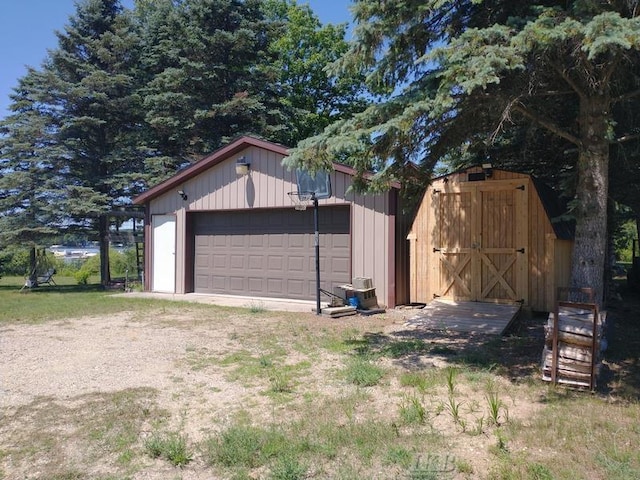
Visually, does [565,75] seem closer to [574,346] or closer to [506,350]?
[574,346]

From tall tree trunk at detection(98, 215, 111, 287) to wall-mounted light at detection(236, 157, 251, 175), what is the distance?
7.11m

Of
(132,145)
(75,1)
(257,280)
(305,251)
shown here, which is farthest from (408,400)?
(75,1)

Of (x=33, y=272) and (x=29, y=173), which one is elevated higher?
(x=29, y=173)

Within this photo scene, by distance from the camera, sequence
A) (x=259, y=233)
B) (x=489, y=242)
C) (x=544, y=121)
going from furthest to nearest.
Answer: (x=259, y=233) < (x=489, y=242) < (x=544, y=121)

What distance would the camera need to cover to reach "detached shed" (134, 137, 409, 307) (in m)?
9.80

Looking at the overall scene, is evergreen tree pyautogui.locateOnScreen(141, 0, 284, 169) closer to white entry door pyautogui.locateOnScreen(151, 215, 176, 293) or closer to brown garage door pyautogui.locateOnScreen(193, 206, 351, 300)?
white entry door pyautogui.locateOnScreen(151, 215, 176, 293)

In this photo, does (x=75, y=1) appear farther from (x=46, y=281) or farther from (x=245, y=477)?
(x=245, y=477)

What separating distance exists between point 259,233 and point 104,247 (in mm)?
7370

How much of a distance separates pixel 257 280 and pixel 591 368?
8.45m

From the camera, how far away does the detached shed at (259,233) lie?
32.2ft

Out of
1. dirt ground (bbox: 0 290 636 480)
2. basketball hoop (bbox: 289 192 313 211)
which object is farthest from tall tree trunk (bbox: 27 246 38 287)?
basketball hoop (bbox: 289 192 313 211)

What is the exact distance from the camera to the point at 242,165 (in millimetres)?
11312

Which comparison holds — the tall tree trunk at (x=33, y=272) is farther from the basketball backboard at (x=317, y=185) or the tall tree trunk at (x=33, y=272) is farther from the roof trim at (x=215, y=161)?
the basketball backboard at (x=317, y=185)

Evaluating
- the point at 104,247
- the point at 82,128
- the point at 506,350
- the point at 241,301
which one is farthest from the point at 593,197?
the point at 82,128
